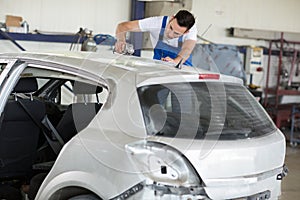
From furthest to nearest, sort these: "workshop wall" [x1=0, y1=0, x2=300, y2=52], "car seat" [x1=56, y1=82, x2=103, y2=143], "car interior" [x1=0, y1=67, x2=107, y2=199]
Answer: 1. "workshop wall" [x1=0, y1=0, x2=300, y2=52]
2. "car interior" [x1=0, y1=67, x2=107, y2=199]
3. "car seat" [x1=56, y1=82, x2=103, y2=143]

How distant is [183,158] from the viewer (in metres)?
1.99

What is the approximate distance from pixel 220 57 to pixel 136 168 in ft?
20.4

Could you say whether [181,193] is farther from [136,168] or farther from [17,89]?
[17,89]

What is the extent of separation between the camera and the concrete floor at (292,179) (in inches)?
176

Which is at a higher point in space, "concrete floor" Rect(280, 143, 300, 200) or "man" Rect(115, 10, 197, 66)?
"man" Rect(115, 10, 197, 66)

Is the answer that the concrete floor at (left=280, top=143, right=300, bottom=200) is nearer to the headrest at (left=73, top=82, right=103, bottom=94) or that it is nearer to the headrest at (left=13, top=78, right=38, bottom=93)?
the headrest at (left=73, top=82, right=103, bottom=94)

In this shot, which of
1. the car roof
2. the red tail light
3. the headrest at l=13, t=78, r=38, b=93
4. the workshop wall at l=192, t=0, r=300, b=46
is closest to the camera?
the car roof

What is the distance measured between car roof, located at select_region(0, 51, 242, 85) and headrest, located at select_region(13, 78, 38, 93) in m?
0.33

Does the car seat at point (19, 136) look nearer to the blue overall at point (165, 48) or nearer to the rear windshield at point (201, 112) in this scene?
the rear windshield at point (201, 112)

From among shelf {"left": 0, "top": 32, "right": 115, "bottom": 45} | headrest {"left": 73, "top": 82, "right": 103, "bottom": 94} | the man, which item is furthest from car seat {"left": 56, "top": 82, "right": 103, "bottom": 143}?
shelf {"left": 0, "top": 32, "right": 115, "bottom": 45}

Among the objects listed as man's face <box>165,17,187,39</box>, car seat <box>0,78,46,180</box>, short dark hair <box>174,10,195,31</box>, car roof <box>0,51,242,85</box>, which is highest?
short dark hair <box>174,10,195,31</box>

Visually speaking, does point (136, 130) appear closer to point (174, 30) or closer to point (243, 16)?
point (174, 30)

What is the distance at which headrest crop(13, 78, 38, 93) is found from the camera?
3.03 meters

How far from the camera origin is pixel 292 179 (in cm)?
513
